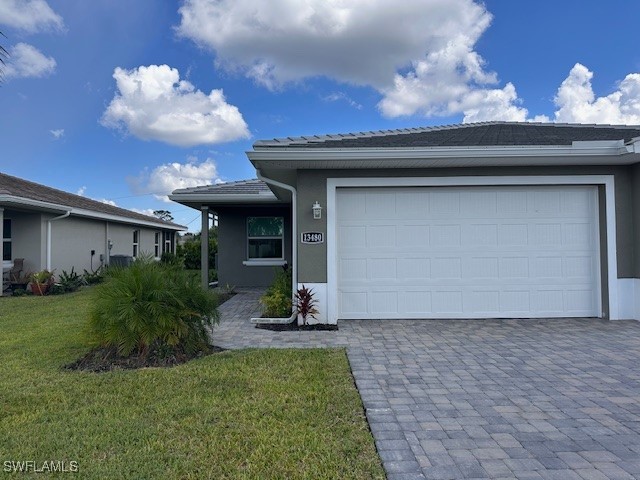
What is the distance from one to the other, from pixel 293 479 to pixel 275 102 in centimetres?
1255

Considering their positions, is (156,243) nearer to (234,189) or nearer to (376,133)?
(234,189)

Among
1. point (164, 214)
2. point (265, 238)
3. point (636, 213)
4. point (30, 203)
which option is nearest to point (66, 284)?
point (30, 203)

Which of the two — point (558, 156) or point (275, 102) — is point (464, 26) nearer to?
point (558, 156)

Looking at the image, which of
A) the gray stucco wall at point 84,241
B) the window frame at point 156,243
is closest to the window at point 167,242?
the window frame at point 156,243

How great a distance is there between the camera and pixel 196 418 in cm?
321

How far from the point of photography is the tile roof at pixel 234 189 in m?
11.0

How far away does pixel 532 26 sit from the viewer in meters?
9.45

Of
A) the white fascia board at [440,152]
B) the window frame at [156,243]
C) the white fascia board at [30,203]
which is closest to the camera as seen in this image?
the white fascia board at [440,152]

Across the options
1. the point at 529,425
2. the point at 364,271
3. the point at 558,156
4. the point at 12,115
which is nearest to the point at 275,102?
the point at 12,115

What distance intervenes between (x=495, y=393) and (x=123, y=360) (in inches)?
163

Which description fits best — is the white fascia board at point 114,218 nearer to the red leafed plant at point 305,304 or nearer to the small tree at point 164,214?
the red leafed plant at point 305,304

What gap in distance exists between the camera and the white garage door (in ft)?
23.0

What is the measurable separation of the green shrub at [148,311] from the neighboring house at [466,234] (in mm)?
2167

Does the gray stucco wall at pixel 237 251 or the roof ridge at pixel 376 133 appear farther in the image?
the gray stucco wall at pixel 237 251
